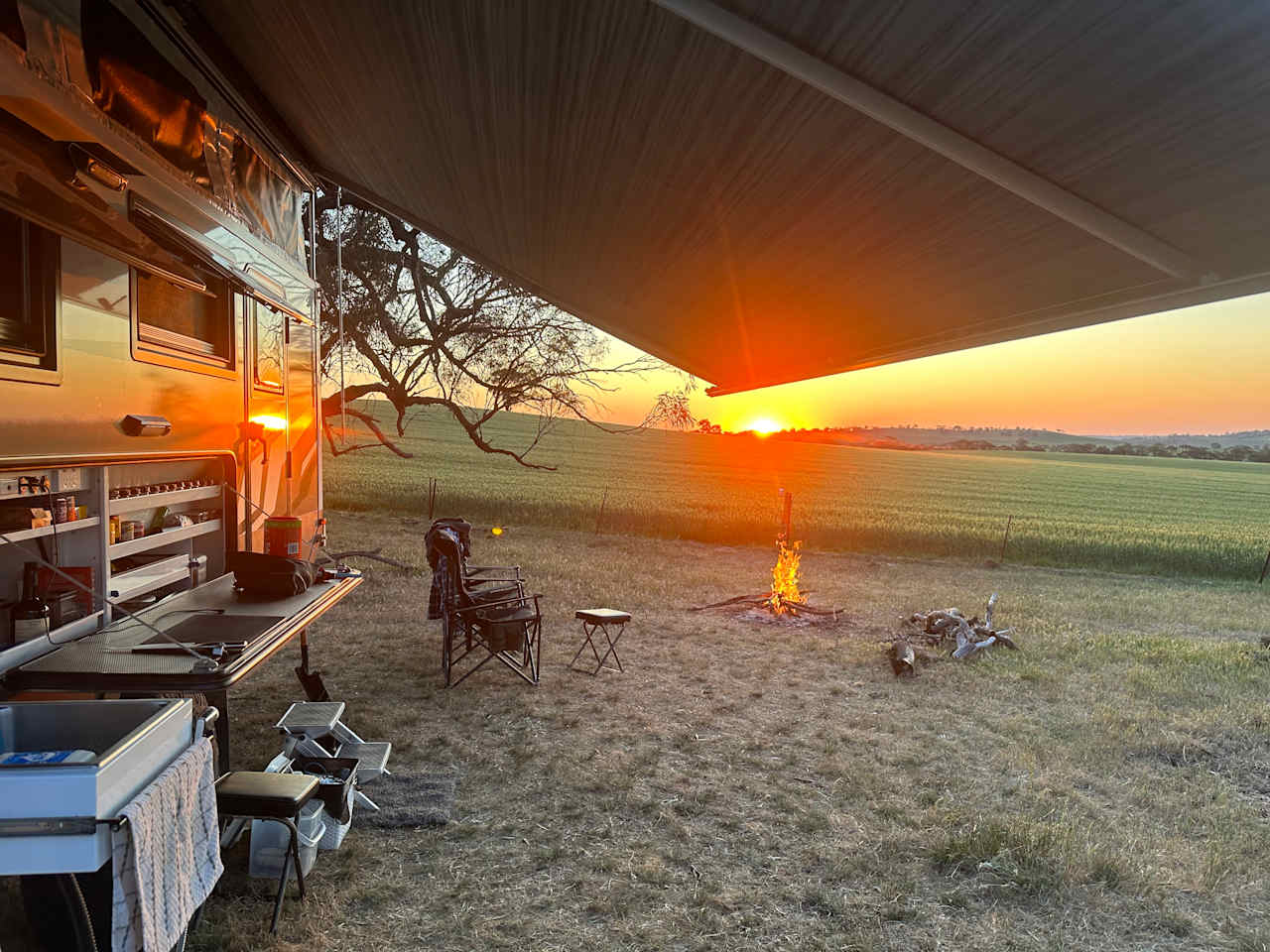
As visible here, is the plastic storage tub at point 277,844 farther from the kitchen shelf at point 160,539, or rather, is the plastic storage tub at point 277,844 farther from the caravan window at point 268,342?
the caravan window at point 268,342

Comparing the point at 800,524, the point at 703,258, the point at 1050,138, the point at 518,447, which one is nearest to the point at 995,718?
the point at 703,258

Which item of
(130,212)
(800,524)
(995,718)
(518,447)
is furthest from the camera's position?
(518,447)

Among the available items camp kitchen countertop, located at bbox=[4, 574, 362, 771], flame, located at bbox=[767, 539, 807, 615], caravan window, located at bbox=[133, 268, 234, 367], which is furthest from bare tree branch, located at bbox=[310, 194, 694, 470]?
camp kitchen countertop, located at bbox=[4, 574, 362, 771]

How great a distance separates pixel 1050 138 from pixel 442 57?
1.71m

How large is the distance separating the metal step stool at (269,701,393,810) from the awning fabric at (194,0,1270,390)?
8.48 ft

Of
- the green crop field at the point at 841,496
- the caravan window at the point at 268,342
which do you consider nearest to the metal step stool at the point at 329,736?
the caravan window at the point at 268,342

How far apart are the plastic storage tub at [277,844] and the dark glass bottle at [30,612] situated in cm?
113

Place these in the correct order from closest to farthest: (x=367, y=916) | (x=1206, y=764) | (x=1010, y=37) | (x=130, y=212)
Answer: (x=1010, y=37)
(x=130, y=212)
(x=367, y=916)
(x=1206, y=764)

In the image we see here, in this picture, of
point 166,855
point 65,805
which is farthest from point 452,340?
point 65,805

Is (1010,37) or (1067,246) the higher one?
(1010,37)

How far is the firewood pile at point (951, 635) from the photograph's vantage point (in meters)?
6.52

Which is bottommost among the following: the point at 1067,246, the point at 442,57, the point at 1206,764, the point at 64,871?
the point at 1206,764

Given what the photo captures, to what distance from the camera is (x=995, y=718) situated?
5031 millimetres

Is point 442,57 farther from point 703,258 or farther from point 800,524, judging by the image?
point 800,524
